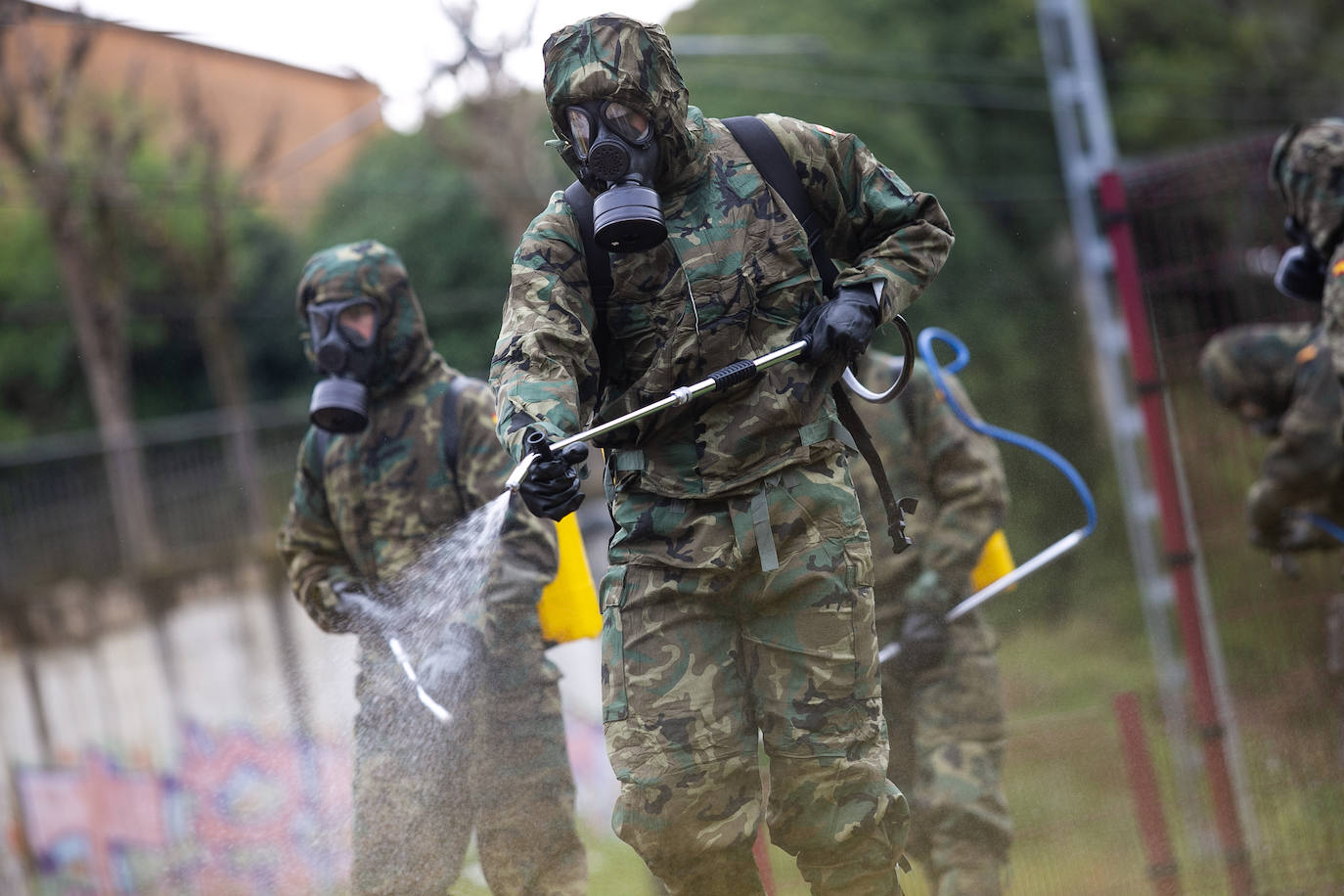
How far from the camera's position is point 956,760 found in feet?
16.9

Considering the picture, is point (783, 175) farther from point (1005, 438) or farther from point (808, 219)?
point (1005, 438)

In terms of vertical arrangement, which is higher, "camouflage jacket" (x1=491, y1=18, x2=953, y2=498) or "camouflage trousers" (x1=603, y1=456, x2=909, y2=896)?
"camouflage jacket" (x1=491, y1=18, x2=953, y2=498)

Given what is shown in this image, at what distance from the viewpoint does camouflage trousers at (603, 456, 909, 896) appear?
3.48 m

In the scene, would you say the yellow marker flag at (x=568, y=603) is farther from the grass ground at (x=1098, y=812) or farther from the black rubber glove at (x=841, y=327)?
the black rubber glove at (x=841, y=327)

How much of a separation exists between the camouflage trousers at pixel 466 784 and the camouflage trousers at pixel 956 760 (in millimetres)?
1236

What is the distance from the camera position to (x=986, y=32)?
2095 cm

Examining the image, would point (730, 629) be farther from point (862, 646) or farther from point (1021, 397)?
point (1021, 397)

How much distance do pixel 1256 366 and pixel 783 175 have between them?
13.1 ft

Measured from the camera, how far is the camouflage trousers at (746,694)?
3.48 m

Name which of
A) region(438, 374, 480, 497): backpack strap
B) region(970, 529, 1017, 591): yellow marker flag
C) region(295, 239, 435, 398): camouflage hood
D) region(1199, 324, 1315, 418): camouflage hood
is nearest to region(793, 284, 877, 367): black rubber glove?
region(438, 374, 480, 497): backpack strap

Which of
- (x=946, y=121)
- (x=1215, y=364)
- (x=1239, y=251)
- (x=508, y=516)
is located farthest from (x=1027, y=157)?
(x=508, y=516)

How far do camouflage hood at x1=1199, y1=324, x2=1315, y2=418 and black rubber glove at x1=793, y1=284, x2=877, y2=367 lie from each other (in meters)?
3.88

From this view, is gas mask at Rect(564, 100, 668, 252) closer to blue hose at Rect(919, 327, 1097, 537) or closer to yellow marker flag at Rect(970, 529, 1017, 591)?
blue hose at Rect(919, 327, 1097, 537)

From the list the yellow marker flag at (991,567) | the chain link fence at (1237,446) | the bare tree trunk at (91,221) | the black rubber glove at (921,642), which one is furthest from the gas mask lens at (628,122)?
the bare tree trunk at (91,221)
